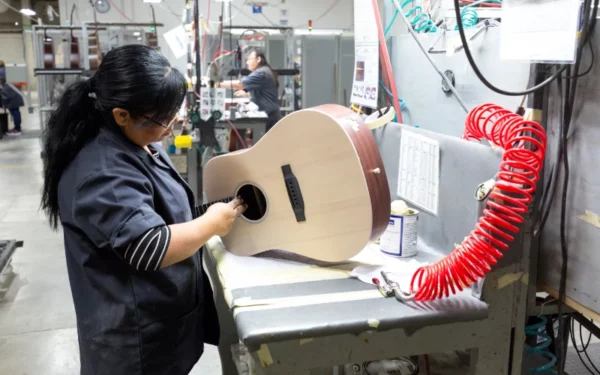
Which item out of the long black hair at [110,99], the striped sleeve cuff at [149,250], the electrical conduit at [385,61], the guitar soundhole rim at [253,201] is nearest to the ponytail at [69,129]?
the long black hair at [110,99]

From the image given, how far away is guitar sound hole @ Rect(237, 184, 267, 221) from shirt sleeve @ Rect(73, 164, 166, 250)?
35 centimetres

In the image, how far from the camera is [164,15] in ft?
29.1

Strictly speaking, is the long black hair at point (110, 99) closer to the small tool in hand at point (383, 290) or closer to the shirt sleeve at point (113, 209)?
the shirt sleeve at point (113, 209)

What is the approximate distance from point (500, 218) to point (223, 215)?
573 millimetres

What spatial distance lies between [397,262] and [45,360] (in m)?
1.80

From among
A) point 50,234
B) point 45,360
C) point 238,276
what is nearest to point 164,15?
point 50,234

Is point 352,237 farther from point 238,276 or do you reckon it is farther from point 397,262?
point 238,276

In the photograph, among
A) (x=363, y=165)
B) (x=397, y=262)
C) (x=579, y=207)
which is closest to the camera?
(x=579, y=207)

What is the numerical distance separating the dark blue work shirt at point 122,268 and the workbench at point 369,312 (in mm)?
148

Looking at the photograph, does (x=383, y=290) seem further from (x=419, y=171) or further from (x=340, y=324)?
(x=419, y=171)

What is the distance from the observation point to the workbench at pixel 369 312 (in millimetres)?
911

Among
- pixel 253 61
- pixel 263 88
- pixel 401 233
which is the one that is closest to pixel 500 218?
pixel 401 233

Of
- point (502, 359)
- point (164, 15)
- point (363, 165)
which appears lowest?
point (502, 359)

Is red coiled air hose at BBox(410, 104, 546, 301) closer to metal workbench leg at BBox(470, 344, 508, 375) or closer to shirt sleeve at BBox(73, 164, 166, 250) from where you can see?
metal workbench leg at BBox(470, 344, 508, 375)
